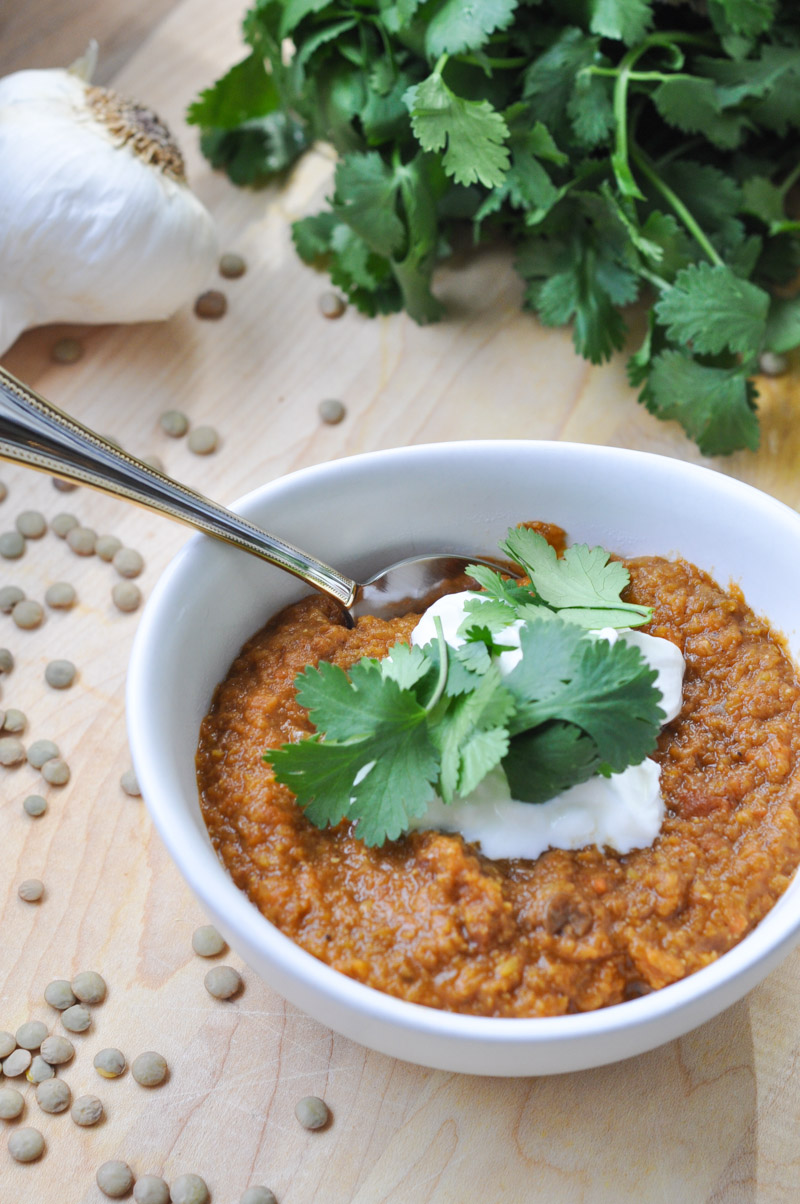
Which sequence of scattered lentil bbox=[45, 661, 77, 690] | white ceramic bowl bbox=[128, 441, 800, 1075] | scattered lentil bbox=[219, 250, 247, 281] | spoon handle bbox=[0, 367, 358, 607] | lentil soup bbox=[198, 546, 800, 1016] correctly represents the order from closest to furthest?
1. white ceramic bowl bbox=[128, 441, 800, 1075]
2. lentil soup bbox=[198, 546, 800, 1016]
3. spoon handle bbox=[0, 367, 358, 607]
4. scattered lentil bbox=[45, 661, 77, 690]
5. scattered lentil bbox=[219, 250, 247, 281]

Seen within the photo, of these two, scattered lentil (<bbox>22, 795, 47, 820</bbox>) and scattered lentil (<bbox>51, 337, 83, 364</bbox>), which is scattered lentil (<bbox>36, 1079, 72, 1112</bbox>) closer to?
scattered lentil (<bbox>22, 795, 47, 820</bbox>)

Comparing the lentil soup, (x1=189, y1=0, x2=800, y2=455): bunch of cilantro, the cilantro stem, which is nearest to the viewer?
the lentil soup

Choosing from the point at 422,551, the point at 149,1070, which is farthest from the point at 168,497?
the point at 149,1070

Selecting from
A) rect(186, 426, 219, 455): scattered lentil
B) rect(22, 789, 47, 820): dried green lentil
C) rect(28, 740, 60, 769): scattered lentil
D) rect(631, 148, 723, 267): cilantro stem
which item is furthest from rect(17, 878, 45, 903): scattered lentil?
rect(631, 148, 723, 267): cilantro stem

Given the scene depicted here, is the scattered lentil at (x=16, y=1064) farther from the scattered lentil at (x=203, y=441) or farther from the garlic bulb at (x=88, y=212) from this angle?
the garlic bulb at (x=88, y=212)

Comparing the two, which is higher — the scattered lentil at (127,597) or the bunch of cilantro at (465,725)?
the bunch of cilantro at (465,725)

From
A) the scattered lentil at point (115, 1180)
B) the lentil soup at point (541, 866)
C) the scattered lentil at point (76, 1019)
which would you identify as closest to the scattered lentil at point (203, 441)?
the lentil soup at point (541, 866)
